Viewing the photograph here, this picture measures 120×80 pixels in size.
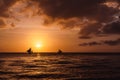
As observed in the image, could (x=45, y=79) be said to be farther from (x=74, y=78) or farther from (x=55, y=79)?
(x=74, y=78)

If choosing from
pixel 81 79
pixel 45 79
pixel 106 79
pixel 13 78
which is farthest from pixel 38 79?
pixel 106 79

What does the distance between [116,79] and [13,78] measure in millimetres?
16601

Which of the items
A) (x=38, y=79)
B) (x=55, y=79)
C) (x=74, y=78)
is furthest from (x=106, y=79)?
(x=38, y=79)

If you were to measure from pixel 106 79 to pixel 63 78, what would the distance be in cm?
707

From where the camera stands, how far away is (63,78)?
43.4 m

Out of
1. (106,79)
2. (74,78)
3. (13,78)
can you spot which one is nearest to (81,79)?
(74,78)

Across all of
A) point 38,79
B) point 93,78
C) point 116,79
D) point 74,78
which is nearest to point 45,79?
point 38,79

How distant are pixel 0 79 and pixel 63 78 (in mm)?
10236

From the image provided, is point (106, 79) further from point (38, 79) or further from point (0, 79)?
point (0, 79)

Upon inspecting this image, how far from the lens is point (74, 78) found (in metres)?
43.5

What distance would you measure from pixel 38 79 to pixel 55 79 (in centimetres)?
275

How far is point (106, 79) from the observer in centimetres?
4169

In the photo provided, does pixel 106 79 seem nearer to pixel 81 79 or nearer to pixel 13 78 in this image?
pixel 81 79

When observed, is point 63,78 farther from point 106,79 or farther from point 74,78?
point 106,79
